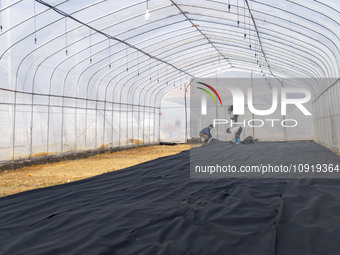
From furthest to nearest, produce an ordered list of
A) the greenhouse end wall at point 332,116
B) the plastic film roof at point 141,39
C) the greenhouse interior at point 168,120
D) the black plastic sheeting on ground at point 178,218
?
the greenhouse end wall at point 332,116 < the plastic film roof at point 141,39 < the greenhouse interior at point 168,120 < the black plastic sheeting on ground at point 178,218

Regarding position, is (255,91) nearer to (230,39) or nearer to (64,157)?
(230,39)

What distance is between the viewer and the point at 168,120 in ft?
86.7

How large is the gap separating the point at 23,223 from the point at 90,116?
44.2 feet

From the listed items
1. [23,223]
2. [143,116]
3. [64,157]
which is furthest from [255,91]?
[23,223]

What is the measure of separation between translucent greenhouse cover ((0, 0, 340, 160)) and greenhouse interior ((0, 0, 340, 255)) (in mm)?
68

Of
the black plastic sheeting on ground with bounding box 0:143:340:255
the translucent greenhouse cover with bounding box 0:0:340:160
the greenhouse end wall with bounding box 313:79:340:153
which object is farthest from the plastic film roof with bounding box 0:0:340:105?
the black plastic sheeting on ground with bounding box 0:143:340:255

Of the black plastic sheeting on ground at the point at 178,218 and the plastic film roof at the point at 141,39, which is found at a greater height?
the plastic film roof at the point at 141,39

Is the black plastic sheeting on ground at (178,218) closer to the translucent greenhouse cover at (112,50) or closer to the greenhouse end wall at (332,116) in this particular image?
the translucent greenhouse cover at (112,50)

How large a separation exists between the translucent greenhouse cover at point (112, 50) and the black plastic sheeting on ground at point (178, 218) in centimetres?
595

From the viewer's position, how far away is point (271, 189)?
5.86 m

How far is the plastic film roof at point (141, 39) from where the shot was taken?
10.5m

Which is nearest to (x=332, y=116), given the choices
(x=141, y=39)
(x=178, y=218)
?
(x=141, y=39)

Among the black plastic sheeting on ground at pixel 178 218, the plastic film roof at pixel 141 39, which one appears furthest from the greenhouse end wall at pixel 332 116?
the black plastic sheeting on ground at pixel 178 218

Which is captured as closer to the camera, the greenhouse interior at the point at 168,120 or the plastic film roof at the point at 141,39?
the greenhouse interior at the point at 168,120
